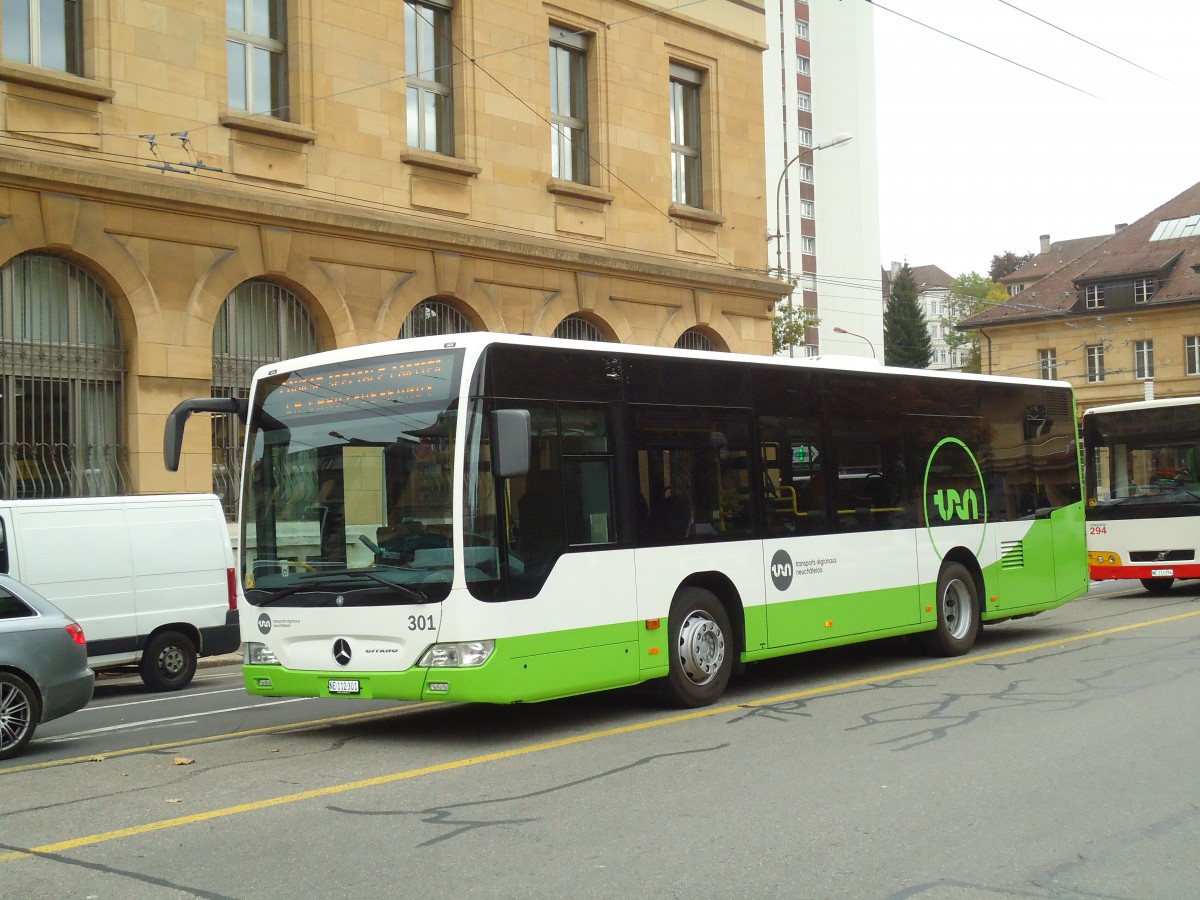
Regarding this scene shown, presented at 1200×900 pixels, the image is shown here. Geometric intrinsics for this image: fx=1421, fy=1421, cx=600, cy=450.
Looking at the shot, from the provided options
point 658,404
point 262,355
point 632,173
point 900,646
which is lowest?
point 900,646

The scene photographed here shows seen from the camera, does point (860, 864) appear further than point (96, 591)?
No

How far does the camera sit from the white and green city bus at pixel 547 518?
9.52 meters

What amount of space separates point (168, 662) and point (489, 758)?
7.34 m

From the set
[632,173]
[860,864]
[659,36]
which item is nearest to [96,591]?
[860,864]

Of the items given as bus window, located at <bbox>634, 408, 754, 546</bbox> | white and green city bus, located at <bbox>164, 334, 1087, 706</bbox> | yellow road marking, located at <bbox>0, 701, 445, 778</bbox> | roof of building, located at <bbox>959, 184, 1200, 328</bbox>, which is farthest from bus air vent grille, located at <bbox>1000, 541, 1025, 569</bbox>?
roof of building, located at <bbox>959, 184, 1200, 328</bbox>

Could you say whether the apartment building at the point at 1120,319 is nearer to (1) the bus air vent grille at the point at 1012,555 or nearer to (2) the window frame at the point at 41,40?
(1) the bus air vent grille at the point at 1012,555

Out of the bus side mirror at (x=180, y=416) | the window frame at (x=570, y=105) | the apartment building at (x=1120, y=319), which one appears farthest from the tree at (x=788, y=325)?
the bus side mirror at (x=180, y=416)

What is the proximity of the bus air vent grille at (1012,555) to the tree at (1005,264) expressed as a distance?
105458mm

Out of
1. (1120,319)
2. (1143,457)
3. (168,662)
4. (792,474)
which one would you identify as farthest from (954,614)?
(1120,319)

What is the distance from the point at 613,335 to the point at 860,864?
2013cm

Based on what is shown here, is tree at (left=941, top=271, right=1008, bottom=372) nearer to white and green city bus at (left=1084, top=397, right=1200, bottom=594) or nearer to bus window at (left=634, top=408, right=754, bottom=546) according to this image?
white and green city bus at (left=1084, top=397, right=1200, bottom=594)

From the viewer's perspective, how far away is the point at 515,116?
79.7 ft

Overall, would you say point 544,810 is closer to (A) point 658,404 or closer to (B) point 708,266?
(A) point 658,404

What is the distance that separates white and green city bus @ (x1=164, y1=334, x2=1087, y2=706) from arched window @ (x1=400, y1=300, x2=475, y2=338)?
35.9ft
